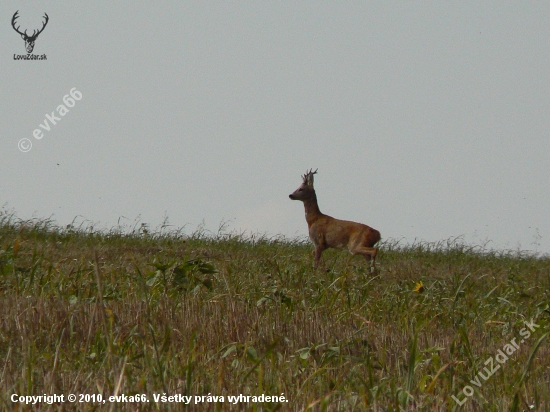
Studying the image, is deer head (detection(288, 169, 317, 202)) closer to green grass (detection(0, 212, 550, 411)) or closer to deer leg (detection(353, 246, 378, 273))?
deer leg (detection(353, 246, 378, 273))

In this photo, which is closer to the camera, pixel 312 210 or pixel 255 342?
pixel 255 342

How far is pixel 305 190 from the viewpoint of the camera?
16.1 metres

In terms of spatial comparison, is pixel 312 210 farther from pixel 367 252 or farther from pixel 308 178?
pixel 367 252

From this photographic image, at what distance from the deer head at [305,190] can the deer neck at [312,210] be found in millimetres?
86

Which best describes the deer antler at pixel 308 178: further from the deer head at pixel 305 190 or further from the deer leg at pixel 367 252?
the deer leg at pixel 367 252

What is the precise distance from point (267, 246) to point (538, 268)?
500cm

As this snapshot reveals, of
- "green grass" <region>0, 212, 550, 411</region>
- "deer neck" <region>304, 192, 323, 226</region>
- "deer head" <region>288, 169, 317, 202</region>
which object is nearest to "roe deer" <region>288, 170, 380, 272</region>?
"deer neck" <region>304, 192, 323, 226</region>

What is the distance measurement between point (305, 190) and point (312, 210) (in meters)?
0.50

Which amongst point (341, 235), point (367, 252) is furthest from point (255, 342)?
point (341, 235)

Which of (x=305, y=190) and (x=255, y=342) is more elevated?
(x=305, y=190)

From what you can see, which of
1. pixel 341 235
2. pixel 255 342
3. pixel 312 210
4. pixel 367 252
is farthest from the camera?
pixel 312 210

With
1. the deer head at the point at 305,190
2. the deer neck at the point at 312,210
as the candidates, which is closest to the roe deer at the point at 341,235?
the deer neck at the point at 312,210

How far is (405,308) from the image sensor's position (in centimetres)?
595

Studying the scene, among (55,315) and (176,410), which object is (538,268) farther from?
(176,410)
